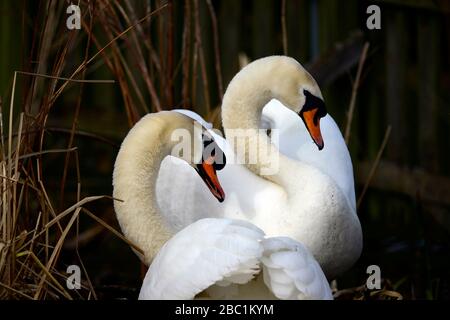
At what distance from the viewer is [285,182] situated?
409 cm

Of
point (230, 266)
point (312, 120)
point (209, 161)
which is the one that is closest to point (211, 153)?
point (209, 161)

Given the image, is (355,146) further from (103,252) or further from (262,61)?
(262,61)

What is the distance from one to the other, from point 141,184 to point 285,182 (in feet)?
1.87

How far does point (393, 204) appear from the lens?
6.80m

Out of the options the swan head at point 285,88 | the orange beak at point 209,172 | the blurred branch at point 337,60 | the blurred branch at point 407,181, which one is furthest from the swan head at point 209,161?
the blurred branch at point 407,181

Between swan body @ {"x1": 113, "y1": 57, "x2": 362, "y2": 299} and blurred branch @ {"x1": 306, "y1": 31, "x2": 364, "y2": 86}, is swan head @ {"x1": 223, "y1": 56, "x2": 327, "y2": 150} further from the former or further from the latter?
blurred branch @ {"x1": 306, "y1": 31, "x2": 364, "y2": 86}

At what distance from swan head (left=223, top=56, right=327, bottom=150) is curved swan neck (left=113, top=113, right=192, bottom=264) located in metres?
0.48

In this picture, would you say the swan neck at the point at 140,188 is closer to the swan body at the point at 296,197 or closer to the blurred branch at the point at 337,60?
the swan body at the point at 296,197

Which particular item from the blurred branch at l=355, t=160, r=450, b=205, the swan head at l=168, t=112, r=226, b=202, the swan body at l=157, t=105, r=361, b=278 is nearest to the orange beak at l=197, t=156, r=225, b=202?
the swan head at l=168, t=112, r=226, b=202

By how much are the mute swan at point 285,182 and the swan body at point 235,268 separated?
0.66 metres

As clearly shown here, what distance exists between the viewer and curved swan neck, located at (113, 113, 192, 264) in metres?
3.84

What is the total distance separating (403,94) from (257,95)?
2603 millimetres

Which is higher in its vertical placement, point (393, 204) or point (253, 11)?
point (253, 11)

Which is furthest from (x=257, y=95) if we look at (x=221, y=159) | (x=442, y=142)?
(x=442, y=142)
